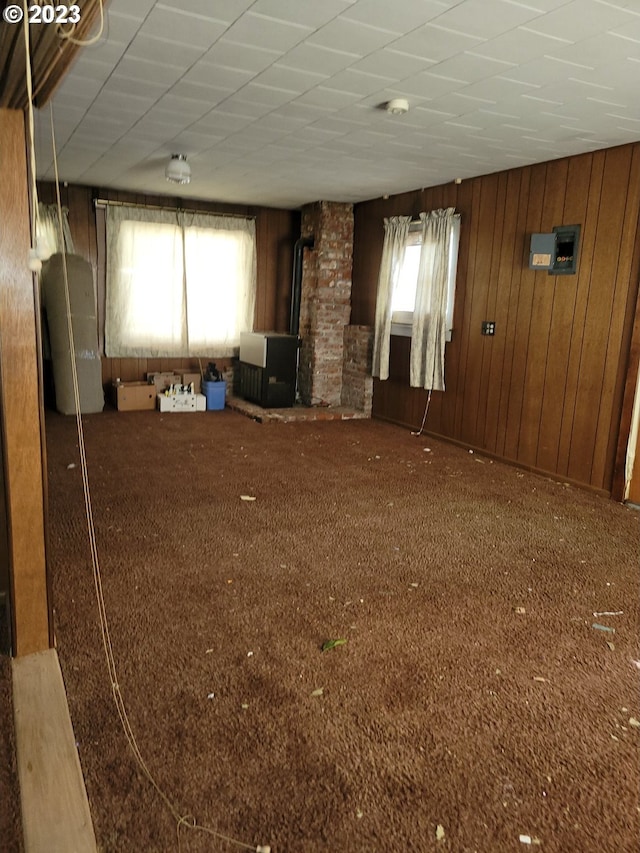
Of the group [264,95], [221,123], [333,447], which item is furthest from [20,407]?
[333,447]

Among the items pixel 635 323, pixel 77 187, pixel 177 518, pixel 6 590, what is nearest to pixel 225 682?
pixel 6 590

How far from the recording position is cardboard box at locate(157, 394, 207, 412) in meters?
6.73

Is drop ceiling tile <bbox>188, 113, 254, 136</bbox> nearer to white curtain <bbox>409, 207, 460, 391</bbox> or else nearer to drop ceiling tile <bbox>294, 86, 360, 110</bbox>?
drop ceiling tile <bbox>294, 86, 360, 110</bbox>

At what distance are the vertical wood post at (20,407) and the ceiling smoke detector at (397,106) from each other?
2100 millimetres

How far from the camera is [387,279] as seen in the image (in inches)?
249

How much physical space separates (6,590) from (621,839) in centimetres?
204

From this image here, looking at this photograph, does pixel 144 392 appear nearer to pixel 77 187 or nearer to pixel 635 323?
pixel 77 187

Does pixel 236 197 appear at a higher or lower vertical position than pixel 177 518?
higher

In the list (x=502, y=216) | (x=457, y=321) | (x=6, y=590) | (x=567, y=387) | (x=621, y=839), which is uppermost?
(x=502, y=216)

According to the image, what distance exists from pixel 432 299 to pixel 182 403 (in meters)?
2.92

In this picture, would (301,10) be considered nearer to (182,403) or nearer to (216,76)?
(216,76)

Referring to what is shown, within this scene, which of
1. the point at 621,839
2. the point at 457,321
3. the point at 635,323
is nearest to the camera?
the point at 621,839

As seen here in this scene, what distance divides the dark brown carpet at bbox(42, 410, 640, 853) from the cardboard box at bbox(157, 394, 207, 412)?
8.05 ft

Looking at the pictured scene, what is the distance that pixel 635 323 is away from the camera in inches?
160
